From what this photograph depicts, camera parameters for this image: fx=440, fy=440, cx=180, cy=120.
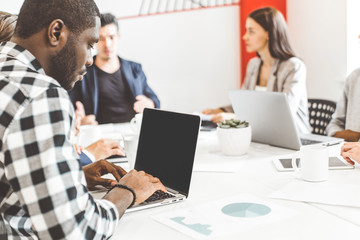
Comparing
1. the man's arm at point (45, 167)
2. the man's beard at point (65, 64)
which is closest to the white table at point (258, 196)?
the man's arm at point (45, 167)

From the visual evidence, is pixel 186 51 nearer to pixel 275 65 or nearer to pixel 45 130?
pixel 275 65

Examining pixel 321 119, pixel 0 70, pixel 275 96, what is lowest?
pixel 321 119

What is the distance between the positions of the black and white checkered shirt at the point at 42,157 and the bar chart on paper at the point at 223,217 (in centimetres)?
28

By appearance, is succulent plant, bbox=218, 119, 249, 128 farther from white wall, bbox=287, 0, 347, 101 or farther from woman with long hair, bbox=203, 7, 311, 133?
white wall, bbox=287, 0, 347, 101

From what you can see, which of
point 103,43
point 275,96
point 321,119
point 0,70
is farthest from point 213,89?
point 0,70

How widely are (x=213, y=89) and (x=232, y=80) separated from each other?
24 cm

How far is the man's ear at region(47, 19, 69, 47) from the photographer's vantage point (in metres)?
0.98

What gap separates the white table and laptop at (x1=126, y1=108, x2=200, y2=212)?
4 centimetres

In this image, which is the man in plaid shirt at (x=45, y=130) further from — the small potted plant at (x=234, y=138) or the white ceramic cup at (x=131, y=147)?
the small potted plant at (x=234, y=138)

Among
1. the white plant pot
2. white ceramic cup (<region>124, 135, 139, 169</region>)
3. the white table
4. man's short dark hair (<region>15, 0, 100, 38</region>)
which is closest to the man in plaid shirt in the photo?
man's short dark hair (<region>15, 0, 100, 38</region>)

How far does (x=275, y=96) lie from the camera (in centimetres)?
181

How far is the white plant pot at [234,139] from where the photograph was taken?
1769 millimetres

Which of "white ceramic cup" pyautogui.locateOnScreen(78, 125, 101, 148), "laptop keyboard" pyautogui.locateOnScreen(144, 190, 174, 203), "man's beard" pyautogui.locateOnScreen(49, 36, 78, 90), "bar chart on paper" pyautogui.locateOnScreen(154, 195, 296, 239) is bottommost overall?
"bar chart on paper" pyautogui.locateOnScreen(154, 195, 296, 239)

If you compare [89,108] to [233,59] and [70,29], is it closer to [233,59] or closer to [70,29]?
[233,59]
